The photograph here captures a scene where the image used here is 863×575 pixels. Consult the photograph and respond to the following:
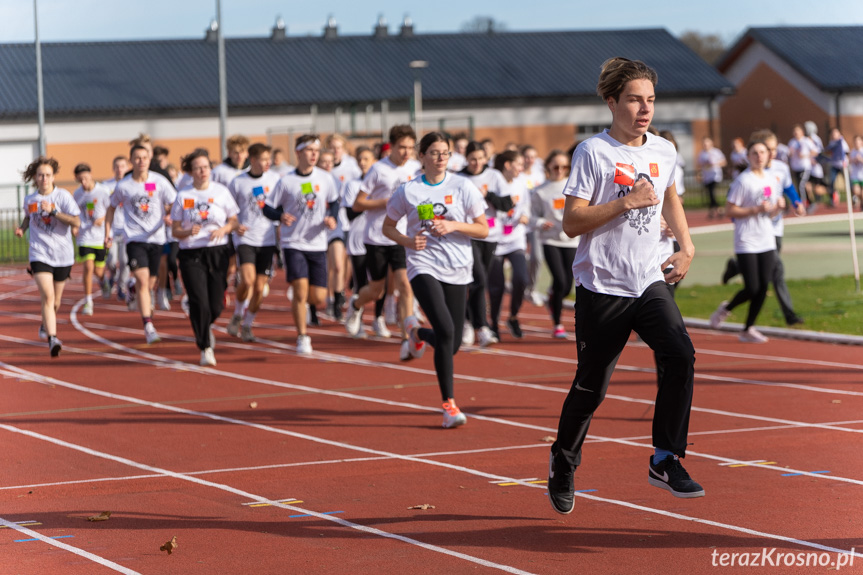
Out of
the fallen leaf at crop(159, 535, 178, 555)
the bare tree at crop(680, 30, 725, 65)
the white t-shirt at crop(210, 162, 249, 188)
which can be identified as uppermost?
the bare tree at crop(680, 30, 725, 65)

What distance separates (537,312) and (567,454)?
1103 centimetres

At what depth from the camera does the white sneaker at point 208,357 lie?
12833 millimetres

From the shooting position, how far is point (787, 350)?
1289 centimetres

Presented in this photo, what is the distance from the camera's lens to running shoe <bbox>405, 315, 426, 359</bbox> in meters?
10.3

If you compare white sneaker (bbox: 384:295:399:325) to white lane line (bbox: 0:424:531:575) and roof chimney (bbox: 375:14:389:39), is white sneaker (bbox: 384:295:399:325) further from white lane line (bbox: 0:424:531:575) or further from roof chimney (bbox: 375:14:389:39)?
roof chimney (bbox: 375:14:389:39)

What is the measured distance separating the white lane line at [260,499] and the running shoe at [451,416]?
2.14m


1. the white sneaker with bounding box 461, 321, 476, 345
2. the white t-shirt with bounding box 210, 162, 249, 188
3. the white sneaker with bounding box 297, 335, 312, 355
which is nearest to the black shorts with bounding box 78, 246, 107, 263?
the white t-shirt with bounding box 210, 162, 249, 188

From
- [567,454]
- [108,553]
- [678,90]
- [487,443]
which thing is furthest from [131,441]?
[678,90]

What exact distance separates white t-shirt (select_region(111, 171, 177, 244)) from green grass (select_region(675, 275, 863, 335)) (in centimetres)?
660

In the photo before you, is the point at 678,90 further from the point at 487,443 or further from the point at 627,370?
the point at 487,443

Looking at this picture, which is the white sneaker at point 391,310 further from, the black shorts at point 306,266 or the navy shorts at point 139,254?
the navy shorts at point 139,254

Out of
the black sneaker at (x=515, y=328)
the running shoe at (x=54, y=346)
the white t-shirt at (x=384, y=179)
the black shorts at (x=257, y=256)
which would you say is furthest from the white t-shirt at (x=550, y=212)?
the running shoe at (x=54, y=346)

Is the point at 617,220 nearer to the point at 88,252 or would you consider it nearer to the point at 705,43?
the point at 88,252

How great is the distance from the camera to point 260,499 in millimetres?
7059
